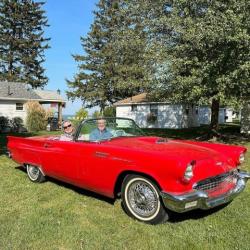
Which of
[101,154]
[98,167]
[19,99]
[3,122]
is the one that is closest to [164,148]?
[101,154]

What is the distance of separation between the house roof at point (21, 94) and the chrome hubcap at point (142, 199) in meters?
24.7

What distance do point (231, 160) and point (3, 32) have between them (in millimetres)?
49851

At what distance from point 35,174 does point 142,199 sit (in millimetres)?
3421

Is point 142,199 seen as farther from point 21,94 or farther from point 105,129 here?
point 21,94

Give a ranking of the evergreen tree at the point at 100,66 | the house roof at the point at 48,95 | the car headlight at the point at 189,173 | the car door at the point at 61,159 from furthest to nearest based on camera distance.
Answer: the evergreen tree at the point at 100,66 < the house roof at the point at 48,95 < the car door at the point at 61,159 < the car headlight at the point at 189,173

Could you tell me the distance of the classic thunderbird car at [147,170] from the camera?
4.70 metres

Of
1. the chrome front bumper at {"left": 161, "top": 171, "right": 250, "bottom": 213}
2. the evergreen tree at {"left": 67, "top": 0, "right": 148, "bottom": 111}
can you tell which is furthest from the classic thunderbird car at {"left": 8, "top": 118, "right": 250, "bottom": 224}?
the evergreen tree at {"left": 67, "top": 0, "right": 148, "bottom": 111}

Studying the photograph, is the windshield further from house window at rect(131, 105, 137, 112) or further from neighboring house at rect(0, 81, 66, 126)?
house window at rect(131, 105, 137, 112)

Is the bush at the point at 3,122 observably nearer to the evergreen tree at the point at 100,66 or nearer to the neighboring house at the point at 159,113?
the neighboring house at the point at 159,113

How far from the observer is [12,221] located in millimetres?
5355

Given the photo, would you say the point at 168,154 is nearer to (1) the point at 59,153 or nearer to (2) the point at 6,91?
(1) the point at 59,153

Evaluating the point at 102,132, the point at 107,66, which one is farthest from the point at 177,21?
the point at 107,66

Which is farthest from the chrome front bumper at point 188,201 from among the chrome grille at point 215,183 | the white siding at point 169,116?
the white siding at point 169,116

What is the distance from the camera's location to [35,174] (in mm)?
7777
